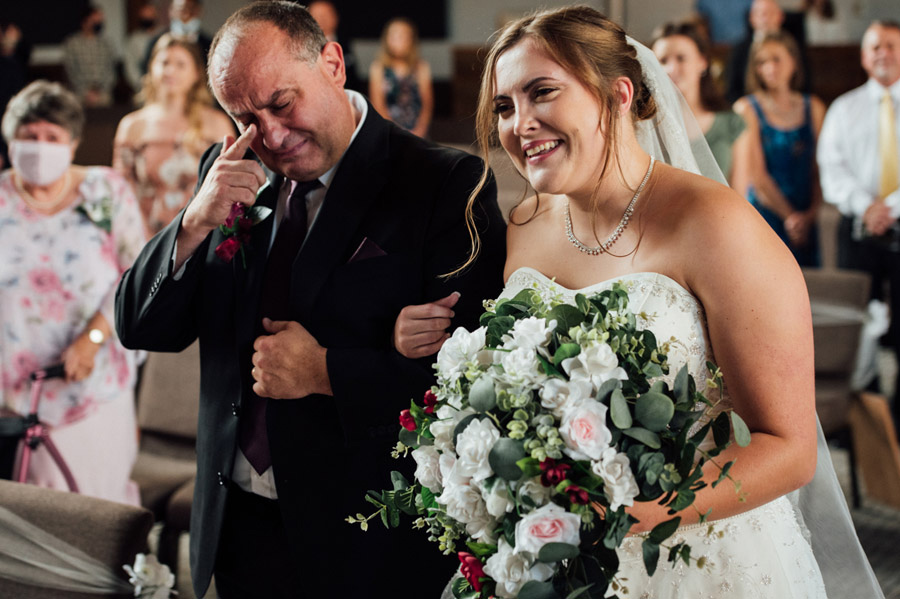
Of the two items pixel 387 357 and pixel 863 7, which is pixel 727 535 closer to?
pixel 387 357

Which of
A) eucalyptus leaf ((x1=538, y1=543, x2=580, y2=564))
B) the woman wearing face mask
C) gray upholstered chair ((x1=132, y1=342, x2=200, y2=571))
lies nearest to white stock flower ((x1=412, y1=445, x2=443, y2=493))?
eucalyptus leaf ((x1=538, y1=543, x2=580, y2=564))

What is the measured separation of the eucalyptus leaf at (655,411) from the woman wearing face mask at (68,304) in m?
2.30

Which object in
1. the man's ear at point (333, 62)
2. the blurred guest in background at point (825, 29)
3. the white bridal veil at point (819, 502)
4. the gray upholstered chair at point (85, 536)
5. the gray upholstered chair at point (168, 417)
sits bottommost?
the gray upholstered chair at point (168, 417)

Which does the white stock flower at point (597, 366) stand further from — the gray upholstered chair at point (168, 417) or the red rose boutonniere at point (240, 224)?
the gray upholstered chair at point (168, 417)

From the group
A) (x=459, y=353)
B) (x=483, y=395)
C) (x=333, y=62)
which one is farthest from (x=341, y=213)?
(x=483, y=395)

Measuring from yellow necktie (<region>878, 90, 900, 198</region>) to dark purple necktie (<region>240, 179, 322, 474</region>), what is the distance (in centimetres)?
411

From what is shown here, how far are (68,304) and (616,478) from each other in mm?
2403

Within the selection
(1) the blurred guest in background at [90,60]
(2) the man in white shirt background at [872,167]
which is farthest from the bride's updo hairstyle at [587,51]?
(1) the blurred guest in background at [90,60]

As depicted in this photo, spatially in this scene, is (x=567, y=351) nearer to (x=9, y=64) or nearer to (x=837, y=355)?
(x=837, y=355)

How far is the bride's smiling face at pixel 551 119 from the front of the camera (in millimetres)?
1572

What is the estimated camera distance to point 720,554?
1.64m

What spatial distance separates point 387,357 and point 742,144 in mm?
3734

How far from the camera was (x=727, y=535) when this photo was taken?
1649 millimetres

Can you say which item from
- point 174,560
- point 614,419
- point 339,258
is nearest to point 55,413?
point 174,560
